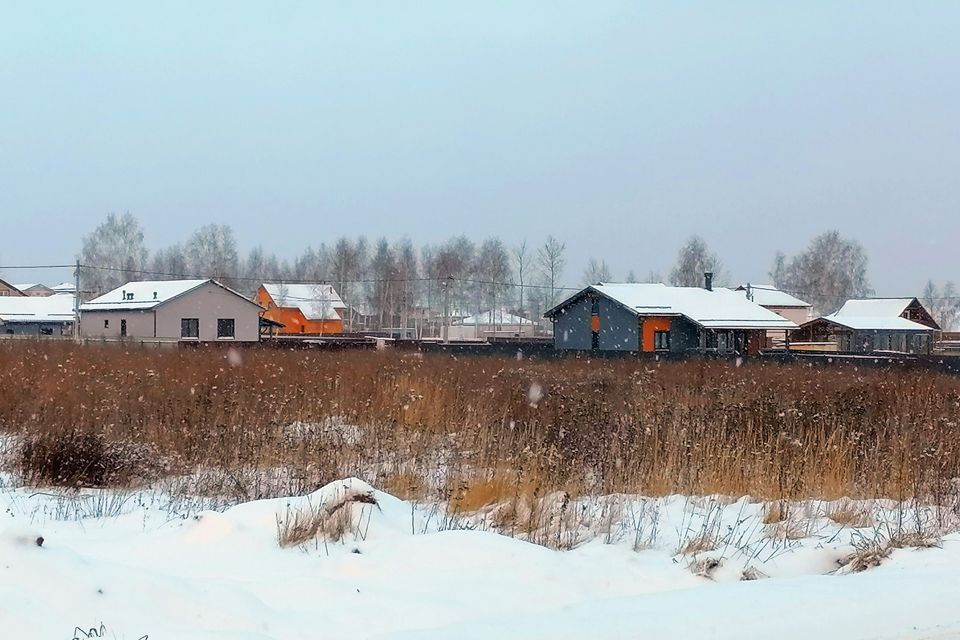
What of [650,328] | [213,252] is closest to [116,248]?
[213,252]

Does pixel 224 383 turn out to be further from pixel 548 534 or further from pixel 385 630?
pixel 385 630

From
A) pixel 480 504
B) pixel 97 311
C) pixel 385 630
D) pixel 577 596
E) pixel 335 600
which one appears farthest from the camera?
pixel 97 311


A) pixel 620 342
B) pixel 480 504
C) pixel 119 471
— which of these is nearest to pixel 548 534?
pixel 480 504

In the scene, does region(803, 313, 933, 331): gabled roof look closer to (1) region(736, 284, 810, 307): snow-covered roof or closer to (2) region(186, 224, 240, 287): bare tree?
(1) region(736, 284, 810, 307): snow-covered roof

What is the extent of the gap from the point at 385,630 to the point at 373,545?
149 cm

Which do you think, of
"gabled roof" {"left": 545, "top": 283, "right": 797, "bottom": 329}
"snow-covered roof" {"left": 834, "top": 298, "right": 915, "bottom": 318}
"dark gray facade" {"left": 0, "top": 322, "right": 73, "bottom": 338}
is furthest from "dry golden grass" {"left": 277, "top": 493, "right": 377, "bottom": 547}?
"snow-covered roof" {"left": 834, "top": 298, "right": 915, "bottom": 318}

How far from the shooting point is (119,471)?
28.5ft

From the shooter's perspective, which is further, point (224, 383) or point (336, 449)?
point (224, 383)

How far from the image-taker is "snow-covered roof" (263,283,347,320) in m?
100

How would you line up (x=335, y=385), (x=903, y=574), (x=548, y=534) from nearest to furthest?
(x=903, y=574) → (x=548, y=534) → (x=335, y=385)

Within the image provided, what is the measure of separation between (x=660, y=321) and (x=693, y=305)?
2702mm

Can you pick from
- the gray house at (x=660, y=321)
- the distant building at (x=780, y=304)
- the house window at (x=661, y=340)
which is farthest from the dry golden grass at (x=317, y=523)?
the distant building at (x=780, y=304)

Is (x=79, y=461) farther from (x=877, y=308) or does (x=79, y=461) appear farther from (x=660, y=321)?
(x=877, y=308)

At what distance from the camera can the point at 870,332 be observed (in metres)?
70.8
